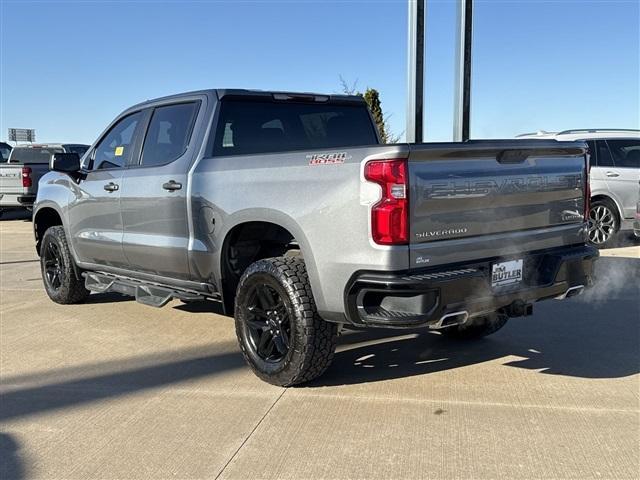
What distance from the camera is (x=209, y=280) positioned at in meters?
4.79

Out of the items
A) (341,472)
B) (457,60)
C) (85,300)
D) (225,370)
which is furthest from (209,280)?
(457,60)

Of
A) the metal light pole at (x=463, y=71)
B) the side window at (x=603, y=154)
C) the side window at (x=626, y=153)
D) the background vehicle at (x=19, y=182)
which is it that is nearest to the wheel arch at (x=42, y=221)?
the metal light pole at (x=463, y=71)

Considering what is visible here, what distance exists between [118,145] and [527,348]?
13.1 ft

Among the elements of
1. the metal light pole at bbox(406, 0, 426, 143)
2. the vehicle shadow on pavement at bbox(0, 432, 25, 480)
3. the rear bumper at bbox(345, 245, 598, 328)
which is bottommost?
the vehicle shadow on pavement at bbox(0, 432, 25, 480)

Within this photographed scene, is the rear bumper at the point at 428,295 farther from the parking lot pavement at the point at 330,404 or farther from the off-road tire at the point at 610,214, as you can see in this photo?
the off-road tire at the point at 610,214

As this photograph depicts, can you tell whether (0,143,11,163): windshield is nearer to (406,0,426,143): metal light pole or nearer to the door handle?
(406,0,426,143): metal light pole

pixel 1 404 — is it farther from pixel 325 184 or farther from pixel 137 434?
pixel 325 184

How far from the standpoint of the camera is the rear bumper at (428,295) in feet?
11.5

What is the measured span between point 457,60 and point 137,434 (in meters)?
7.35

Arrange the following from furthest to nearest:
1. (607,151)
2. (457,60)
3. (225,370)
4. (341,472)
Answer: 1. (607,151)
2. (457,60)
3. (225,370)
4. (341,472)

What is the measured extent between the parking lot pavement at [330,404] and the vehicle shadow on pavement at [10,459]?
1cm

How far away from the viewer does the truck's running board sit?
5.12 m

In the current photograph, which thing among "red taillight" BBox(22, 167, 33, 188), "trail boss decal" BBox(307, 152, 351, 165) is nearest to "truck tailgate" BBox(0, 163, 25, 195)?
"red taillight" BBox(22, 167, 33, 188)

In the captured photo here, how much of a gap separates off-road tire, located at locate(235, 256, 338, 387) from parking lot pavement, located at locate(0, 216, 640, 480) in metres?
0.14
